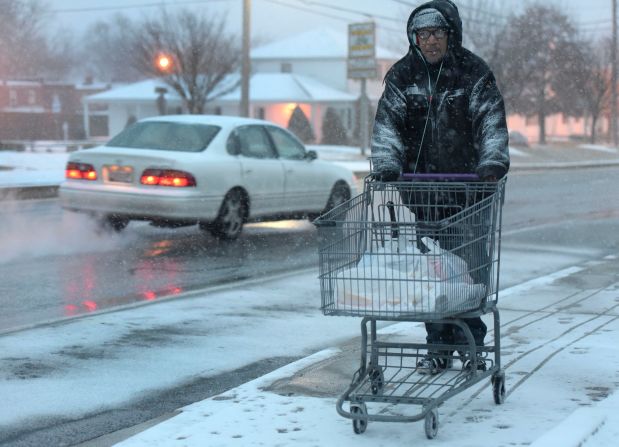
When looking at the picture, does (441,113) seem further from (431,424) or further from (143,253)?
(143,253)

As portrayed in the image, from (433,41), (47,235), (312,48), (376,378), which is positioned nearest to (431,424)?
(376,378)

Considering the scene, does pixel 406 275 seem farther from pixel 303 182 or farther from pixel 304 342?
pixel 303 182

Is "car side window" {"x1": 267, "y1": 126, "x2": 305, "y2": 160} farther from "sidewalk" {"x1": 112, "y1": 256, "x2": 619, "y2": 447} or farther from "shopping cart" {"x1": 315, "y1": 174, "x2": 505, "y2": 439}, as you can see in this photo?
"shopping cart" {"x1": 315, "y1": 174, "x2": 505, "y2": 439}

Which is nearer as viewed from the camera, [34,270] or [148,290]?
[148,290]

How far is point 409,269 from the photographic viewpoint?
4652 millimetres

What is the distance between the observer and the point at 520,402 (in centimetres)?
530

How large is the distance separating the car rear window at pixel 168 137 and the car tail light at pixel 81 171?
1.83ft

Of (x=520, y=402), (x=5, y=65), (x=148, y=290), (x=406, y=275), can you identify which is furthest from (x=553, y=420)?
(x=5, y=65)

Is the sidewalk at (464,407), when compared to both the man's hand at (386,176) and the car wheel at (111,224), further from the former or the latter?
the car wheel at (111,224)

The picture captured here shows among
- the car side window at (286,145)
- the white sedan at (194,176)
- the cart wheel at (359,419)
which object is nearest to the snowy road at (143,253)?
the white sedan at (194,176)

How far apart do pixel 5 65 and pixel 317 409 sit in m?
78.7

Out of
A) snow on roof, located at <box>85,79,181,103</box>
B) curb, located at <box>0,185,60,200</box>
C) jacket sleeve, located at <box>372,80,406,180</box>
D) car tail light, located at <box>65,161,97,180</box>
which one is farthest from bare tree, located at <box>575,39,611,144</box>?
jacket sleeve, located at <box>372,80,406,180</box>

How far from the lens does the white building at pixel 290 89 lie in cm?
6256

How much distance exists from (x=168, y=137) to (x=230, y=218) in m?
1.26
